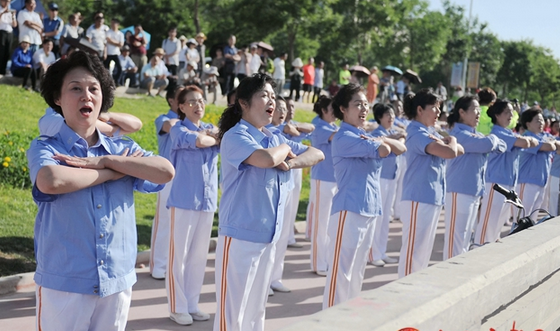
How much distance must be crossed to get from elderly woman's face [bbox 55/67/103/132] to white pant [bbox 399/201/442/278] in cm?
431

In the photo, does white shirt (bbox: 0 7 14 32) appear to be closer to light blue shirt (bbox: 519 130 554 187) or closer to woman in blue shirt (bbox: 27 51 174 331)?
light blue shirt (bbox: 519 130 554 187)

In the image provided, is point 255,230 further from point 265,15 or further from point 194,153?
point 265,15

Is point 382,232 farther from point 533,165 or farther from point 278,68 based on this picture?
point 278,68

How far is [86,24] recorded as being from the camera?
136 ft

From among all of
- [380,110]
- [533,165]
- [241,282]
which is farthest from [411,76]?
[241,282]

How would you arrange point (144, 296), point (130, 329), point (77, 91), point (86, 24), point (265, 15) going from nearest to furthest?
point (77, 91) < point (130, 329) < point (144, 296) < point (265, 15) < point (86, 24)

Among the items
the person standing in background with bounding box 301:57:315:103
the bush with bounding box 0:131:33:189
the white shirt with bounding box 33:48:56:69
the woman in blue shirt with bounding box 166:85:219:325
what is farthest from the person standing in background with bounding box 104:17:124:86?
the woman in blue shirt with bounding box 166:85:219:325

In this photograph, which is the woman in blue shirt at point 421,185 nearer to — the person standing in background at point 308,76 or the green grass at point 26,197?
the green grass at point 26,197

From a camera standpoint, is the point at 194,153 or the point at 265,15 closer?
the point at 194,153

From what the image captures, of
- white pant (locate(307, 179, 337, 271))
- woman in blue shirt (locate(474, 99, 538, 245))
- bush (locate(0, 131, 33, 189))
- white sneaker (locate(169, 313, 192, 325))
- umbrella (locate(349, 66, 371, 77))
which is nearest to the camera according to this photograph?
white sneaker (locate(169, 313, 192, 325))

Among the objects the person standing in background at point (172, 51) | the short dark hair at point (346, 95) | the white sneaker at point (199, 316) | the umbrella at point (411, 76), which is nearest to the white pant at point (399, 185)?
the short dark hair at point (346, 95)

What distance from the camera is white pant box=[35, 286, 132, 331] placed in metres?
3.20

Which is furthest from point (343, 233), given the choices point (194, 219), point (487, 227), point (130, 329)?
point (487, 227)

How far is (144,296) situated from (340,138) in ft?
8.45
